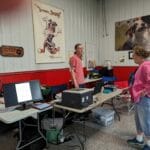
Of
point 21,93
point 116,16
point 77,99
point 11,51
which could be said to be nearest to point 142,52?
point 77,99

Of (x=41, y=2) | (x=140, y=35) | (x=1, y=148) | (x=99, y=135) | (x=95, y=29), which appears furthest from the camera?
(x=95, y=29)

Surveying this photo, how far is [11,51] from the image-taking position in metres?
3.57

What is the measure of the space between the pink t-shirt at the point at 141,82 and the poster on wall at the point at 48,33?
255 cm

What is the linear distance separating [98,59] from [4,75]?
3.68 m

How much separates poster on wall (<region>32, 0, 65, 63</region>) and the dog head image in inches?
87.3

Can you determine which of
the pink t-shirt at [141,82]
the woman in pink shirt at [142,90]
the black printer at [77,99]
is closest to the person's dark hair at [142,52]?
the woman in pink shirt at [142,90]

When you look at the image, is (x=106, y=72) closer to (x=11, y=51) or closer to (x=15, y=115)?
(x=11, y=51)

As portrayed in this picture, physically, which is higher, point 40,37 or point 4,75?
point 40,37

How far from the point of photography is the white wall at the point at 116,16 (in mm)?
5266

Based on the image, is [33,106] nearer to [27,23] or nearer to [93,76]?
[27,23]

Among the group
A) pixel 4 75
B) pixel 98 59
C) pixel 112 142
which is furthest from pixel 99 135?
pixel 98 59

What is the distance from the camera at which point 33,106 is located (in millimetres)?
2445

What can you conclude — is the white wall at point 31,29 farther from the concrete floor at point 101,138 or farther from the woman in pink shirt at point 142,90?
the woman in pink shirt at point 142,90

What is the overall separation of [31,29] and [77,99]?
2393mm
